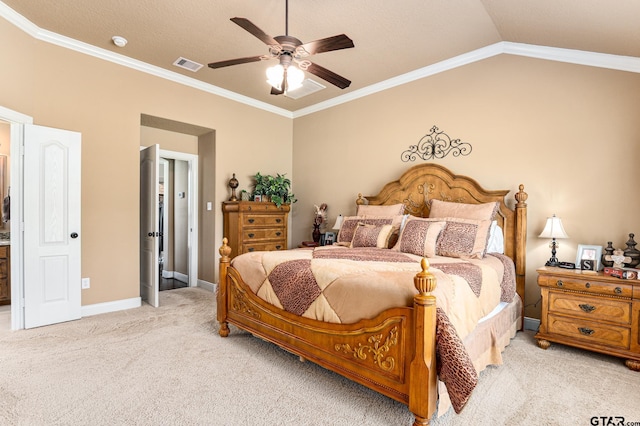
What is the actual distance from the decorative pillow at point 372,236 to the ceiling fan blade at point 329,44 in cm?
198

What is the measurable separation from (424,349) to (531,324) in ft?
7.70

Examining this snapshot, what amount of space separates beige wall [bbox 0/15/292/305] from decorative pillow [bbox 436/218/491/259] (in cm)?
362

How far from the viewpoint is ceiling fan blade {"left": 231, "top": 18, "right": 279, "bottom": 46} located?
2102mm

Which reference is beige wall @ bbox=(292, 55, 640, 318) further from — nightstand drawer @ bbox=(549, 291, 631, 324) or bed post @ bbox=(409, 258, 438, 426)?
bed post @ bbox=(409, 258, 438, 426)

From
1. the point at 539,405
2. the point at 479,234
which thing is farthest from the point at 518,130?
the point at 539,405

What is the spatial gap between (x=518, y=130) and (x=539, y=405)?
263cm

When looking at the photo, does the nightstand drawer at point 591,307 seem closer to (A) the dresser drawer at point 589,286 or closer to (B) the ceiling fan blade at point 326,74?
(A) the dresser drawer at point 589,286

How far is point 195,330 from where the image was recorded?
10.9ft

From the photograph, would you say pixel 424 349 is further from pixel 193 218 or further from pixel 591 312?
pixel 193 218

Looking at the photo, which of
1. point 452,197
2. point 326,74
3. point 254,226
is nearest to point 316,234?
point 254,226

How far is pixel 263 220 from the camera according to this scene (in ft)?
16.8

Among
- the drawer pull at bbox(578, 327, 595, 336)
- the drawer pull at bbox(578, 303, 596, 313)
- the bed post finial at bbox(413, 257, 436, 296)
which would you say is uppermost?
the bed post finial at bbox(413, 257, 436, 296)

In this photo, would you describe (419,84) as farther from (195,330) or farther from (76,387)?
(76,387)

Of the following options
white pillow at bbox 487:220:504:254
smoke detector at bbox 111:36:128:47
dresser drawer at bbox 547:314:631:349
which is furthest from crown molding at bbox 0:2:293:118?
dresser drawer at bbox 547:314:631:349
